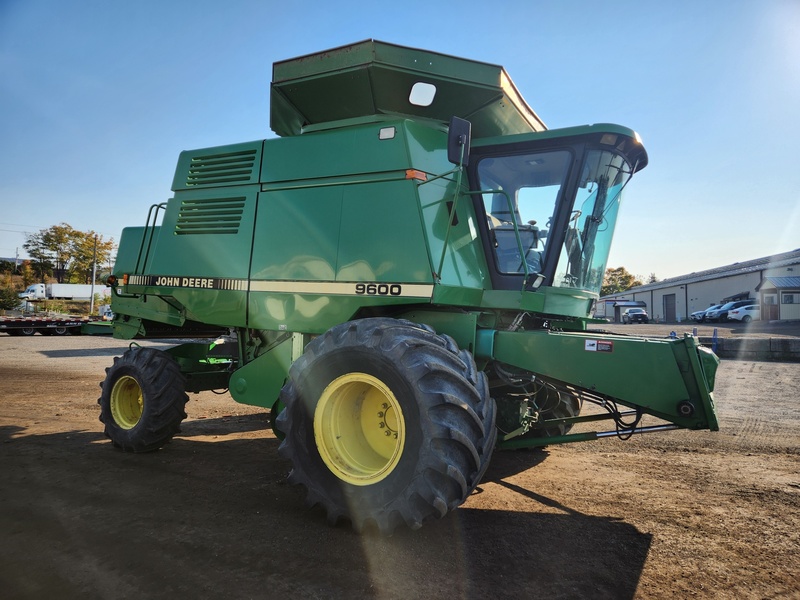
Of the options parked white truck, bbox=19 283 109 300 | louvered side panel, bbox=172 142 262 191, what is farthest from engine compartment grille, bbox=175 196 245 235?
parked white truck, bbox=19 283 109 300

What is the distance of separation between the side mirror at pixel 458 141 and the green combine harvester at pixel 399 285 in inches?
0.5

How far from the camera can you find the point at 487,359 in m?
4.47

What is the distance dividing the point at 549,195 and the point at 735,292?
160 feet

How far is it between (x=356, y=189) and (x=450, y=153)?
1.07m

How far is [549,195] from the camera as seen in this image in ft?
15.8

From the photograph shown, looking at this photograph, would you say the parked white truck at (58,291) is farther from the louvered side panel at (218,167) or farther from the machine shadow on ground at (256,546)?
the machine shadow on ground at (256,546)

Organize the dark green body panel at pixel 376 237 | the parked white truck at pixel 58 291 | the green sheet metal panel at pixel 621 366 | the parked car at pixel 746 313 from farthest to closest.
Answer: the parked white truck at pixel 58 291
the parked car at pixel 746 313
the dark green body panel at pixel 376 237
the green sheet metal panel at pixel 621 366

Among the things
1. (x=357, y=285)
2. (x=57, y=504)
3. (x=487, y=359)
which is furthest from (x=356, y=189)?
(x=57, y=504)

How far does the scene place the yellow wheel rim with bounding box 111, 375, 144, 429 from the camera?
5992 mm

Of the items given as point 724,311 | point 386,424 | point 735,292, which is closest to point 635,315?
point 724,311

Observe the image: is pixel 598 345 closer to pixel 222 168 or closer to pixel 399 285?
pixel 399 285

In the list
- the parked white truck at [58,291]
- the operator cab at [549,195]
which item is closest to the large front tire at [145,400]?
the operator cab at [549,195]

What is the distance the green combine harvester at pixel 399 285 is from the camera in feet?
11.9

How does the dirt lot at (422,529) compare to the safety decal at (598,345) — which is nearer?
the dirt lot at (422,529)
